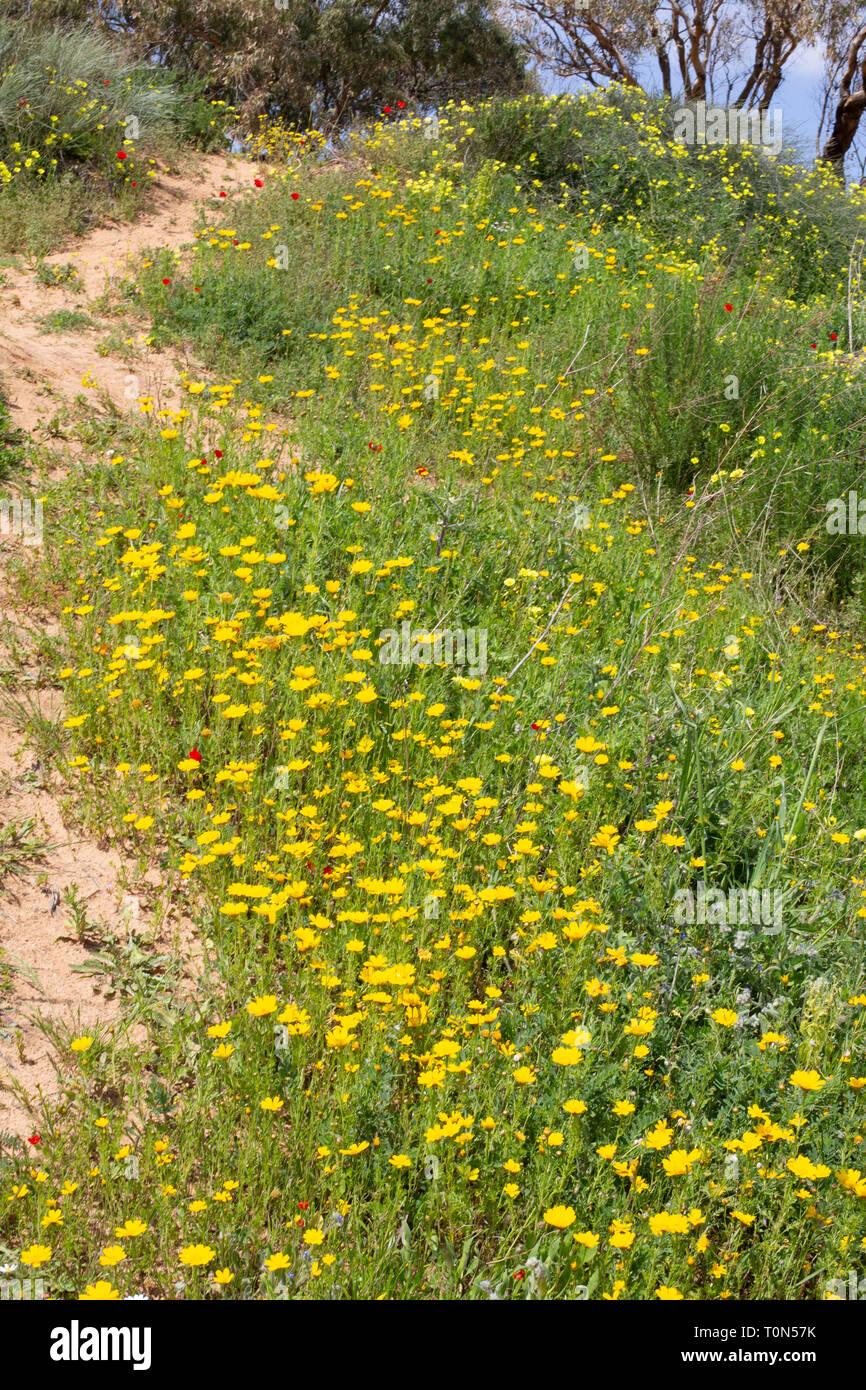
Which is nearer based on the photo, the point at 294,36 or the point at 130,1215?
the point at 130,1215

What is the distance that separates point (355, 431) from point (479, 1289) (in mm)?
4354

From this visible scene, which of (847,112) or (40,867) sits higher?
(847,112)

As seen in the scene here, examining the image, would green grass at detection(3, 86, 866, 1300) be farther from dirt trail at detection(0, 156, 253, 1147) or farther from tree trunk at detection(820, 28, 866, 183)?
tree trunk at detection(820, 28, 866, 183)

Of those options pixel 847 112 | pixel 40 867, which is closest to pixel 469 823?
pixel 40 867

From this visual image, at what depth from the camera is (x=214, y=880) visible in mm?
2998

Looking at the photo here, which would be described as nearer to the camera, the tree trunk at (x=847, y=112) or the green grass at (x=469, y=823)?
the green grass at (x=469, y=823)

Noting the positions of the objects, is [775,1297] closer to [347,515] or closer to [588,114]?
[347,515]

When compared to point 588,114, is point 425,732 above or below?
below

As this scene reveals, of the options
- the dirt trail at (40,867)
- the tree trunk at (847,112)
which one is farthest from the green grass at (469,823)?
the tree trunk at (847,112)

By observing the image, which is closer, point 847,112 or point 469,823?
point 469,823

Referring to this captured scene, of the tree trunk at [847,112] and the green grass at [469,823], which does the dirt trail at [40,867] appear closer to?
the green grass at [469,823]

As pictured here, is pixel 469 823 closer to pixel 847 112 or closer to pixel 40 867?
pixel 40 867

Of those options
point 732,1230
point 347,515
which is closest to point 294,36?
point 347,515

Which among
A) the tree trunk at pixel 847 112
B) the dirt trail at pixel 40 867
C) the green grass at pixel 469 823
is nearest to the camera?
the green grass at pixel 469 823
